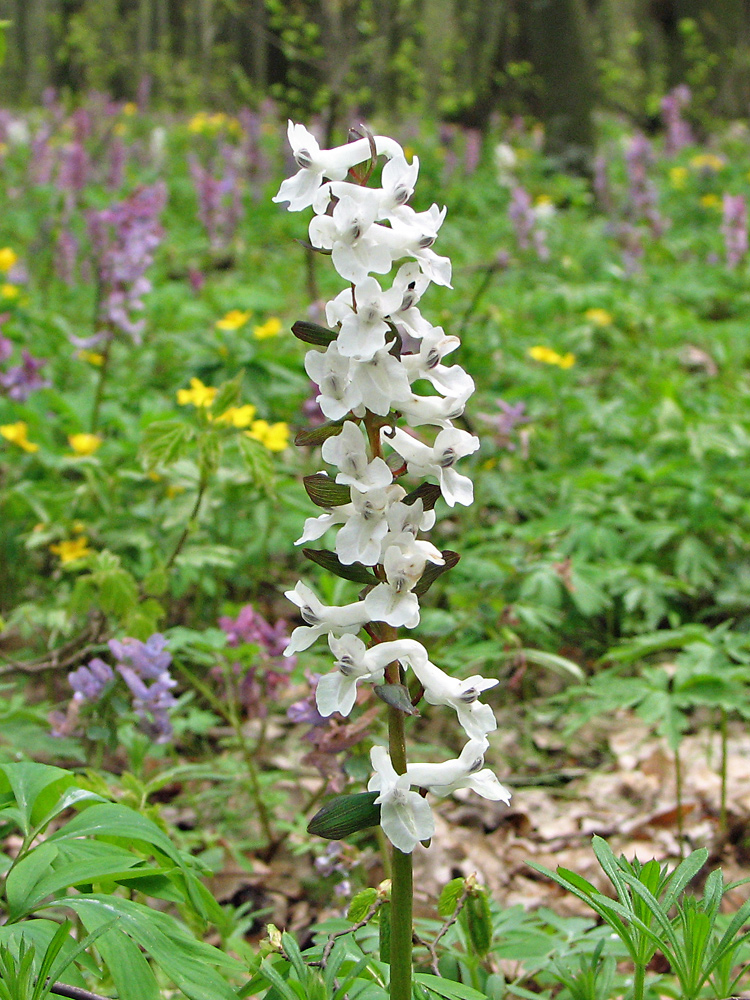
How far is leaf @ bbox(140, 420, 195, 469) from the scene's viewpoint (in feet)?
7.06

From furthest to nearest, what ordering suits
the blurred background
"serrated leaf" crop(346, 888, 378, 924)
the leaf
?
the blurred background
the leaf
"serrated leaf" crop(346, 888, 378, 924)

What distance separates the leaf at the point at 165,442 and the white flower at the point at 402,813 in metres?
1.27

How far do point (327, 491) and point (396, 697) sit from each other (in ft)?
0.93

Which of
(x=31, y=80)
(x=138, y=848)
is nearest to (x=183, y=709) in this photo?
(x=138, y=848)

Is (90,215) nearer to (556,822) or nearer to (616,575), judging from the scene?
(616,575)

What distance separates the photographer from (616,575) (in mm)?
2852

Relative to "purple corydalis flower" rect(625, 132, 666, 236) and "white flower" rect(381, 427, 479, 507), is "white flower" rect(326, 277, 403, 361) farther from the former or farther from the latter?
"purple corydalis flower" rect(625, 132, 666, 236)


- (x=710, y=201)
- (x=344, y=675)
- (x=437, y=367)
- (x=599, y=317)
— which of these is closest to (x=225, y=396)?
(x=437, y=367)

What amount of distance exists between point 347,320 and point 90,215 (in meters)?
4.10

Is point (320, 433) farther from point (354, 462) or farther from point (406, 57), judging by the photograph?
point (406, 57)

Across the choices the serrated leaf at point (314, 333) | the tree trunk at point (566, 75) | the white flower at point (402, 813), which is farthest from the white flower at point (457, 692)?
the tree trunk at point (566, 75)

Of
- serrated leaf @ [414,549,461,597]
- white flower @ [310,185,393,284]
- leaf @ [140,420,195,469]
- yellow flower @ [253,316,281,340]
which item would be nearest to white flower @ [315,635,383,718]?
serrated leaf @ [414,549,461,597]

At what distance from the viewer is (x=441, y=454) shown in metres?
1.16

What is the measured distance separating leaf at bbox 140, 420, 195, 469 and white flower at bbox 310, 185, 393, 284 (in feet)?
3.71
